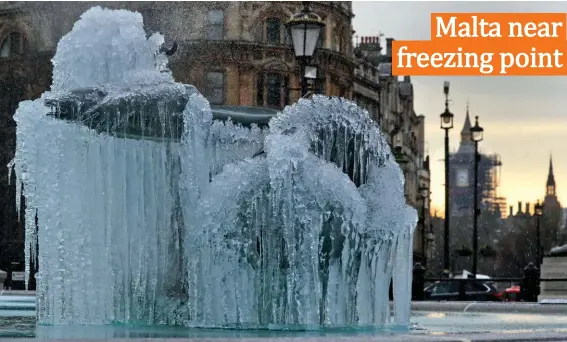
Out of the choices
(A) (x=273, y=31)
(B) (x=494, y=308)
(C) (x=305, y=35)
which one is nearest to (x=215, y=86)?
(A) (x=273, y=31)

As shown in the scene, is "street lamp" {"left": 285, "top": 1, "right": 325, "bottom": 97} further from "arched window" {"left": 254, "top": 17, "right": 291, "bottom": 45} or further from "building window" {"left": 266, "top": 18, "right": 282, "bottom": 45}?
"building window" {"left": 266, "top": 18, "right": 282, "bottom": 45}

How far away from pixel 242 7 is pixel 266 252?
5187 cm

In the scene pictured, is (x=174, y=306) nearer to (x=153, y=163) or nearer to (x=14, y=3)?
(x=153, y=163)

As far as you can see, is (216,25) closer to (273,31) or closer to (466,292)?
(273,31)

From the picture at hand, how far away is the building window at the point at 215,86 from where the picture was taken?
61.6 meters

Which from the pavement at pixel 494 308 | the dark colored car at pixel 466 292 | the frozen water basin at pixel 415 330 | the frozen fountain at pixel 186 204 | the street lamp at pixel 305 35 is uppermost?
the street lamp at pixel 305 35

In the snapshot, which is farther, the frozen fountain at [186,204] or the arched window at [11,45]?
the arched window at [11,45]

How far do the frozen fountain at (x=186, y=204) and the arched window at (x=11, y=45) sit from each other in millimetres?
53245

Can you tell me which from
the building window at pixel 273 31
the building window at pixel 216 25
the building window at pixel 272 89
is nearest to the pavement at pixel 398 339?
the building window at pixel 216 25

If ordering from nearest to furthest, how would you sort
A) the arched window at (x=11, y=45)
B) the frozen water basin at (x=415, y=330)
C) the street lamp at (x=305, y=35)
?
1. the frozen water basin at (x=415, y=330)
2. the street lamp at (x=305, y=35)
3. the arched window at (x=11, y=45)

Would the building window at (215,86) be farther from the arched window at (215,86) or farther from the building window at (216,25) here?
the building window at (216,25)

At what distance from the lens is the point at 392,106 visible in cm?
8906

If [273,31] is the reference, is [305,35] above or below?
below

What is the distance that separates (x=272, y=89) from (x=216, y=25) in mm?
4080
